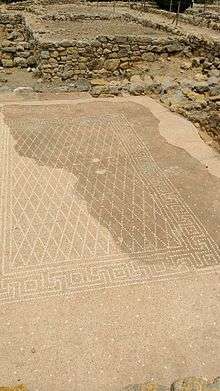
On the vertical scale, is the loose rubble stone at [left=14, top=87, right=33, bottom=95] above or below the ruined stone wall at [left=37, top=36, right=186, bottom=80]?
below

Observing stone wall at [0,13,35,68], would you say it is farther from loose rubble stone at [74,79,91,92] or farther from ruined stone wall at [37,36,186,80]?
loose rubble stone at [74,79,91,92]

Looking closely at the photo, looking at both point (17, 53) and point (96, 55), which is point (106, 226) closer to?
point (96, 55)

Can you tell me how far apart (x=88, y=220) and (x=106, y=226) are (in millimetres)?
302

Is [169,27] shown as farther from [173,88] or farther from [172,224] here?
[172,224]

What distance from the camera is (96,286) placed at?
5.18 m

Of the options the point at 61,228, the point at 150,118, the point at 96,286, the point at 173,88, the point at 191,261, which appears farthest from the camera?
the point at 173,88

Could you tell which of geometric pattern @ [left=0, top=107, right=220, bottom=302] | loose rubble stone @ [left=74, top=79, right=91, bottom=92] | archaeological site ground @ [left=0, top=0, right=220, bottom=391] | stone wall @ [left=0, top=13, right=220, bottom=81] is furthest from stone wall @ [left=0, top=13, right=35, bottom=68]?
geometric pattern @ [left=0, top=107, right=220, bottom=302]

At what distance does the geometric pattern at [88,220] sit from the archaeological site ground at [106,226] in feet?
0.07

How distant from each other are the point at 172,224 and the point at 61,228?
65.6 inches

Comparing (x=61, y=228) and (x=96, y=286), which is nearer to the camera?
(x=96, y=286)

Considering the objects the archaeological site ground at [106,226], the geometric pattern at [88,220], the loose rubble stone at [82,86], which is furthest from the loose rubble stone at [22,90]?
the geometric pattern at [88,220]

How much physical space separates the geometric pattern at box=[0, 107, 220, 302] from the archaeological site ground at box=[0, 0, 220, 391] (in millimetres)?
22

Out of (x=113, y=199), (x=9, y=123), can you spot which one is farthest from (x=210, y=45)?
(x=113, y=199)

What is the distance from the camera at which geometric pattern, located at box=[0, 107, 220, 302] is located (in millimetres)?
5355
